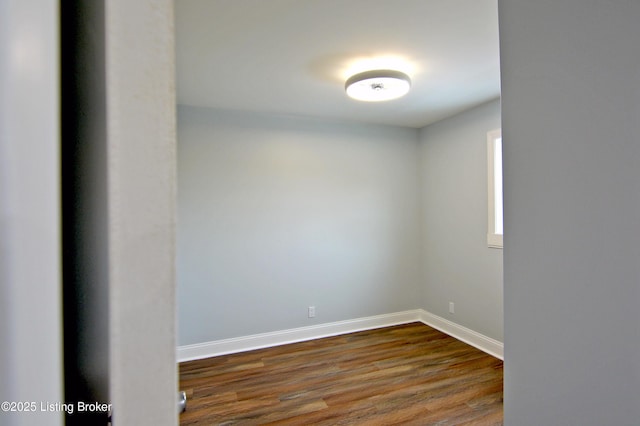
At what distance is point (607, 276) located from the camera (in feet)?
2.44

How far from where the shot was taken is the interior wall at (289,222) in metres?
2.96

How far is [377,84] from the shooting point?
2.21 meters

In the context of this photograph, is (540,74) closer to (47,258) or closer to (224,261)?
(47,258)

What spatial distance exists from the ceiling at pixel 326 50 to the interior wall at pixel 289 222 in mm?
452

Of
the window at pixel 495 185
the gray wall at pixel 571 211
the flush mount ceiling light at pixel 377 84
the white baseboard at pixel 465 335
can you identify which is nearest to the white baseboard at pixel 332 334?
the white baseboard at pixel 465 335

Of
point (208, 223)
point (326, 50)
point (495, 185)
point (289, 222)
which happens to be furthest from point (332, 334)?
point (326, 50)

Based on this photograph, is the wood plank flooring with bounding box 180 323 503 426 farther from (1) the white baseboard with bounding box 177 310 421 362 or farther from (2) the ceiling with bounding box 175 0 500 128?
(2) the ceiling with bounding box 175 0 500 128

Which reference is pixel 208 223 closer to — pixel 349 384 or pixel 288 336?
pixel 288 336

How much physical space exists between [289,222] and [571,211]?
267 cm

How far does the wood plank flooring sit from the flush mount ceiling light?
230 centimetres

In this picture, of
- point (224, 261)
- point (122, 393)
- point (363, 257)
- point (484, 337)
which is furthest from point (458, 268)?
point (122, 393)

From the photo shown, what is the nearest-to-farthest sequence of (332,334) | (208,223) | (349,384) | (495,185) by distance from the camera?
(349,384) < (495,185) < (208,223) < (332,334)

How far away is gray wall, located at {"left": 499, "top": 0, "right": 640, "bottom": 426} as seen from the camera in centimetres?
71

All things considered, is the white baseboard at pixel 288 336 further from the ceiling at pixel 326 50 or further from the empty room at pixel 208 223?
the ceiling at pixel 326 50
